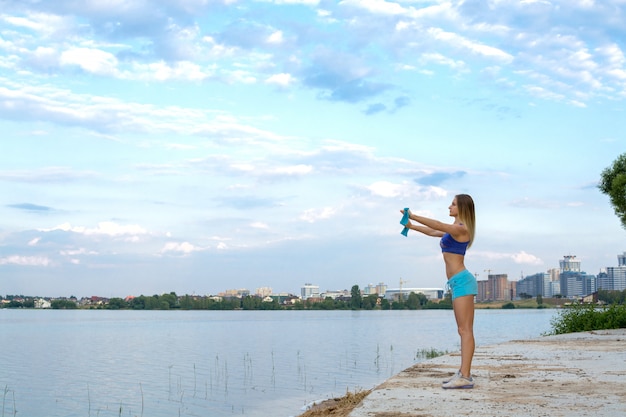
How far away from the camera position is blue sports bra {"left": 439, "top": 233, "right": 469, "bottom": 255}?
9.12 meters

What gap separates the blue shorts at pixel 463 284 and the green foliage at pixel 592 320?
60.9ft

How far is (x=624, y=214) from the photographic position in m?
28.8

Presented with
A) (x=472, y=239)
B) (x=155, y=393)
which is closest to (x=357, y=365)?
(x=155, y=393)

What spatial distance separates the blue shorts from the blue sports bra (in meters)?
0.28

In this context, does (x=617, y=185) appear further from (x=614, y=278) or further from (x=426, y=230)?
(x=614, y=278)

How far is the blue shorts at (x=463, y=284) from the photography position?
30.0ft

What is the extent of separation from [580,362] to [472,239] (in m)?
5.60

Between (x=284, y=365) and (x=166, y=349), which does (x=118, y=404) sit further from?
(x=166, y=349)

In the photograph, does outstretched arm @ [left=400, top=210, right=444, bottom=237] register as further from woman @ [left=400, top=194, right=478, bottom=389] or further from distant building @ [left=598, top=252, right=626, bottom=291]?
distant building @ [left=598, top=252, right=626, bottom=291]

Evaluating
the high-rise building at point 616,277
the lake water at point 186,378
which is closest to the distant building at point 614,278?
the high-rise building at point 616,277

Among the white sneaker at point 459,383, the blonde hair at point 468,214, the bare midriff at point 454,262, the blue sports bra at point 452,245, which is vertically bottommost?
the white sneaker at point 459,383

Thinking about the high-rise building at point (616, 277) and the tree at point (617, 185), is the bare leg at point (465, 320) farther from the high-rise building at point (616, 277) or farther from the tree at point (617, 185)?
the high-rise building at point (616, 277)

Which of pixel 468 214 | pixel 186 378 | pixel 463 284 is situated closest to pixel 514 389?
pixel 463 284

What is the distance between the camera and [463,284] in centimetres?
915
